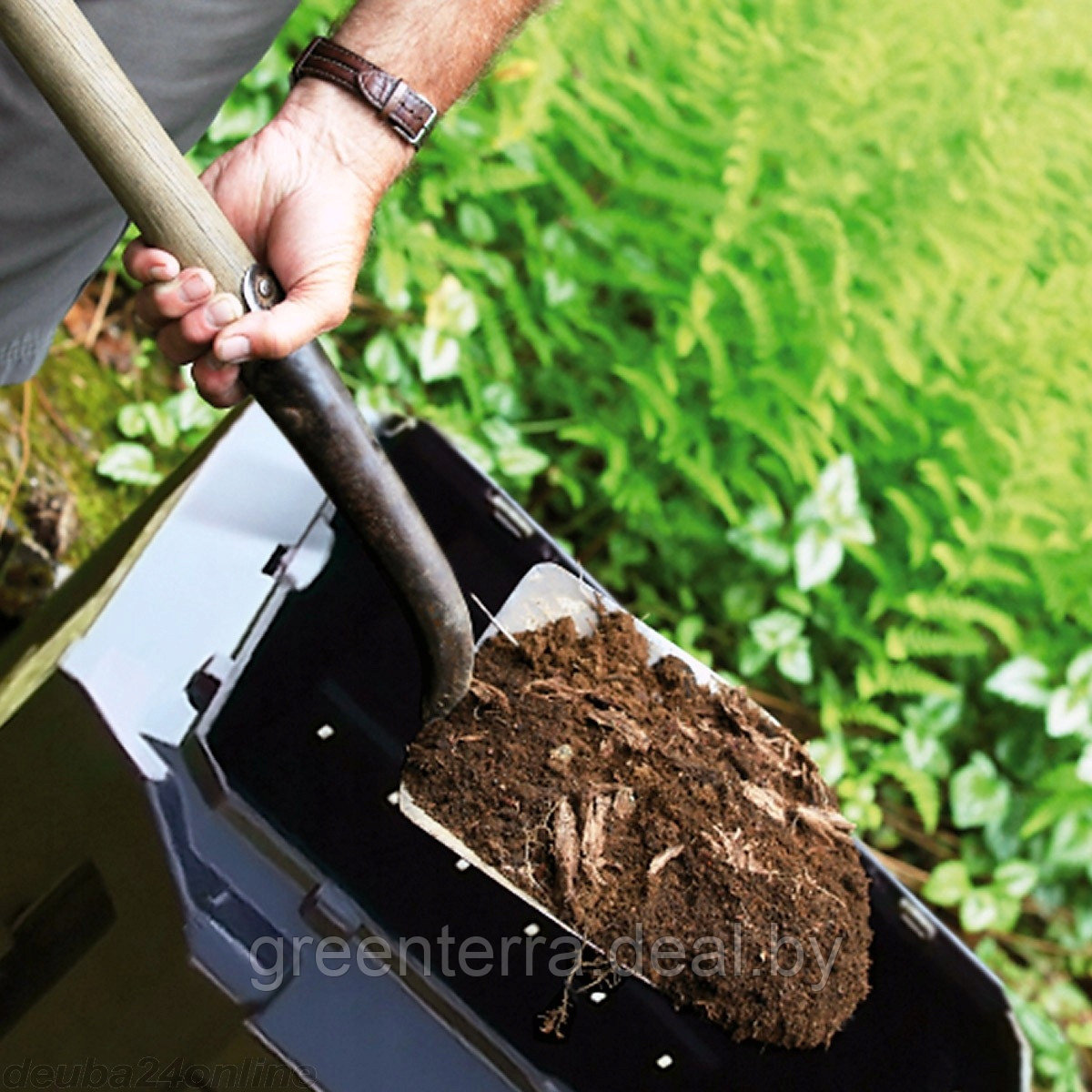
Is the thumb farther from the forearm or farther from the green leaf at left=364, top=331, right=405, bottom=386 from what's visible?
the green leaf at left=364, top=331, right=405, bottom=386

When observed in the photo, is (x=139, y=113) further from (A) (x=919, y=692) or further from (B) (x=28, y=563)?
(A) (x=919, y=692)

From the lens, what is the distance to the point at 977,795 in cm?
215

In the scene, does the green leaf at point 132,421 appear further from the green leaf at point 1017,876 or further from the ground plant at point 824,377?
the green leaf at point 1017,876

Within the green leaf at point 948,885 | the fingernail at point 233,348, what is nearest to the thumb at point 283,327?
the fingernail at point 233,348

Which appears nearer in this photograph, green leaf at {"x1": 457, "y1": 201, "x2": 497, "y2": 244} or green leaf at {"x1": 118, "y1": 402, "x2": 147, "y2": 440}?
green leaf at {"x1": 118, "y1": 402, "x2": 147, "y2": 440}

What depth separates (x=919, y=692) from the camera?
7.41ft

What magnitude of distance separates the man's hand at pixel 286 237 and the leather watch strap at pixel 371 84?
0.04ft

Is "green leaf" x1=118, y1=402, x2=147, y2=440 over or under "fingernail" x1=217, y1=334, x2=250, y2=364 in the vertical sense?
under

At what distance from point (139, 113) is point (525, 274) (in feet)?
5.43

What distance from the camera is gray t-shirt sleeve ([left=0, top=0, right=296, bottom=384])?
3.87ft

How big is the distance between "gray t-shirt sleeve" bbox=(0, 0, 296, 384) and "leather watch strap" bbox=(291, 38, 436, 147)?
0.14m

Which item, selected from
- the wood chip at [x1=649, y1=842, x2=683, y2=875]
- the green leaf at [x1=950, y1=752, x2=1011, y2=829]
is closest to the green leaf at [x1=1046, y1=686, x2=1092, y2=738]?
the green leaf at [x1=950, y1=752, x2=1011, y2=829]

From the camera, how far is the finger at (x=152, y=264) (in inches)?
36.8

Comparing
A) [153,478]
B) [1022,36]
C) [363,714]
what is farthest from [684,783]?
[1022,36]
